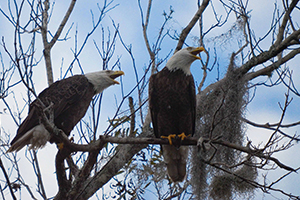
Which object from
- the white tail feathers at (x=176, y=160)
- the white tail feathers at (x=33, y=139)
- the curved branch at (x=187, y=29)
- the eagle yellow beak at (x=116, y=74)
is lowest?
the white tail feathers at (x=176, y=160)

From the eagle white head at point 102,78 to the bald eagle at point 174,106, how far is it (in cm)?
86

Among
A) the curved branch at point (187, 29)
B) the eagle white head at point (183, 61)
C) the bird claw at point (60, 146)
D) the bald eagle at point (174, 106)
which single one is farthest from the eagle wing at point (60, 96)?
the curved branch at point (187, 29)

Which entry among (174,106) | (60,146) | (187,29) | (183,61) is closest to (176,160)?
(174,106)

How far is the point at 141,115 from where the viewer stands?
5020mm

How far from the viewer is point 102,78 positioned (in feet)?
15.9

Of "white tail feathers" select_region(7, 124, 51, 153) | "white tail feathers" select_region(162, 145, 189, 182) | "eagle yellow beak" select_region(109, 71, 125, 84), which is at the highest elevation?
"eagle yellow beak" select_region(109, 71, 125, 84)

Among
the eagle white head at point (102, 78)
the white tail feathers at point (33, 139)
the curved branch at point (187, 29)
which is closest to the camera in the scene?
the white tail feathers at point (33, 139)

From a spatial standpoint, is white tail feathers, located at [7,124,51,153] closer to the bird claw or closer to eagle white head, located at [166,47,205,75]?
the bird claw

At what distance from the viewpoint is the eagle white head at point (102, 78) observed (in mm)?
4773

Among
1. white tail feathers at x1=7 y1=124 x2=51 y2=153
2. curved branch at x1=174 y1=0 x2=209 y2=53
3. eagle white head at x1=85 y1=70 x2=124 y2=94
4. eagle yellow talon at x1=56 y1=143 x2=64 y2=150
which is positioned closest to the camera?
eagle yellow talon at x1=56 y1=143 x2=64 y2=150

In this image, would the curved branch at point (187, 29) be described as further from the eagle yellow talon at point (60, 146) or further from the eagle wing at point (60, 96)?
the eagle yellow talon at point (60, 146)

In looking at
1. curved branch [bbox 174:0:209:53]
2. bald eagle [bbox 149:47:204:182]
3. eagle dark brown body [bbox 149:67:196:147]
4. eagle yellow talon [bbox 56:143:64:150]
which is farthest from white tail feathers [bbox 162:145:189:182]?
curved branch [bbox 174:0:209:53]

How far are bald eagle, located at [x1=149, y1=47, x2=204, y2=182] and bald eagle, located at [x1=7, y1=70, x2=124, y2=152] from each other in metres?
0.90

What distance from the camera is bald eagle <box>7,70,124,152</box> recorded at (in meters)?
4.08
